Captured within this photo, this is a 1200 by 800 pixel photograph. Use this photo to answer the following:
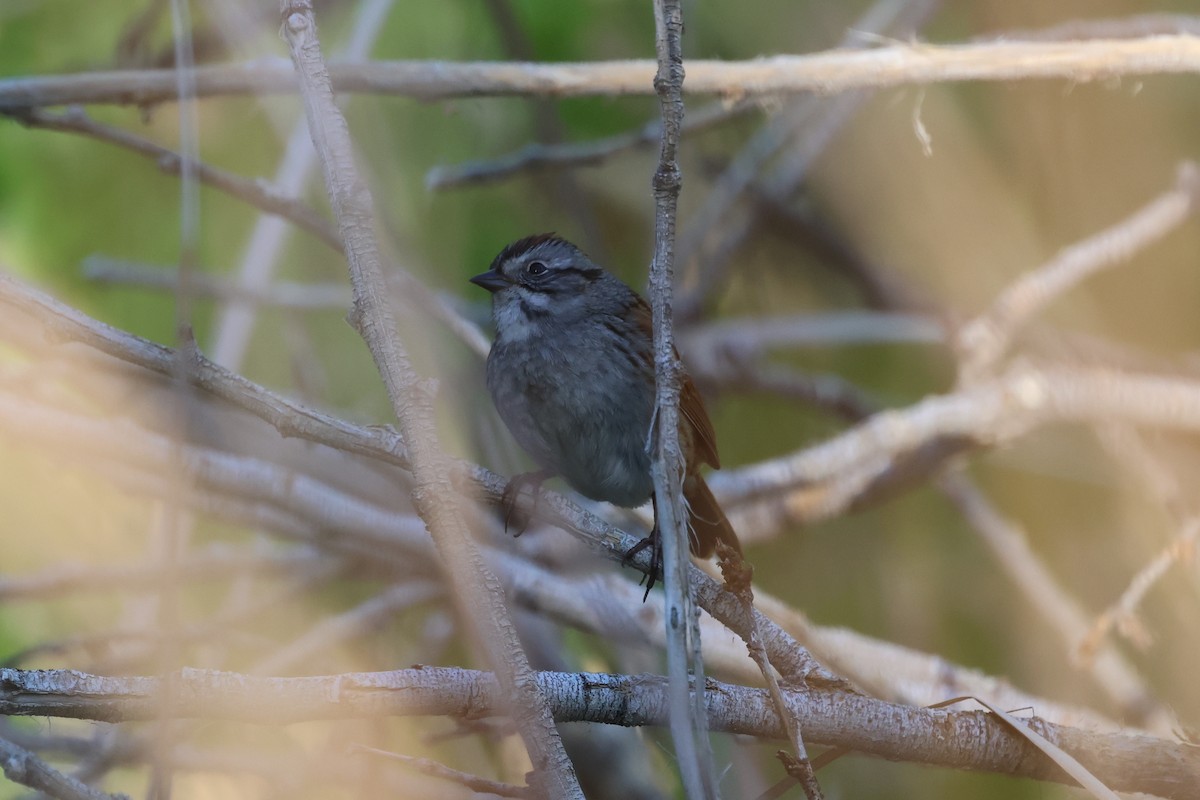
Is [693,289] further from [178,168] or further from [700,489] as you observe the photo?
[178,168]

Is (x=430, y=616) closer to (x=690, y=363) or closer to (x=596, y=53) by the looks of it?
(x=690, y=363)

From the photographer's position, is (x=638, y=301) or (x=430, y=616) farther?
(x=430, y=616)

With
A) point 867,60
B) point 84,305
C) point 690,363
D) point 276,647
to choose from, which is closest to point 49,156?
point 84,305

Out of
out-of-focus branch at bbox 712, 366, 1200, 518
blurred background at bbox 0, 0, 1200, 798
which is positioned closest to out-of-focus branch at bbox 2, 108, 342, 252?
blurred background at bbox 0, 0, 1200, 798

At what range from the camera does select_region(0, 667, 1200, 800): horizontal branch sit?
1.65m

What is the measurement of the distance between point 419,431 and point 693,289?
3.62 meters

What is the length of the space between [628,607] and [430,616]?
3.63 ft

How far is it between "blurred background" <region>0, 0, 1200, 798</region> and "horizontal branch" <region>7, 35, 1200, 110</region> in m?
0.36

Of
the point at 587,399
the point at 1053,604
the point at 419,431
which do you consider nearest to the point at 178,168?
the point at 587,399

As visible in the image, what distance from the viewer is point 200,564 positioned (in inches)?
145

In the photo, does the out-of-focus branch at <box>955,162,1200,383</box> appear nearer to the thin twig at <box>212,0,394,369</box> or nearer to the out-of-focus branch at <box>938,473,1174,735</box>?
the out-of-focus branch at <box>938,473,1174,735</box>

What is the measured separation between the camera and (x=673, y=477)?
162 cm

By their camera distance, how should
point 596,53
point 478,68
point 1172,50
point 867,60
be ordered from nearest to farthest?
point 1172,50, point 867,60, point 478,68, point 596,53

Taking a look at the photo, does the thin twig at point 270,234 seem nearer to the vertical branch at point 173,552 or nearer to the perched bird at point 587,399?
the perched bird at point 587,399
